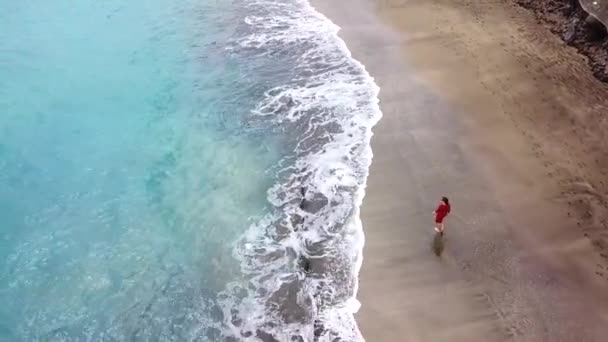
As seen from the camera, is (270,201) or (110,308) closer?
(110,308)

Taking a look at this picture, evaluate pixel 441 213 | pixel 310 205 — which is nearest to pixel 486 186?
pixel 441 213

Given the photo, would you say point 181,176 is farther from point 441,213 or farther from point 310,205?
point 441,213

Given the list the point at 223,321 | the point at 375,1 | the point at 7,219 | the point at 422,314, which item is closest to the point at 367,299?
the point at 422,314

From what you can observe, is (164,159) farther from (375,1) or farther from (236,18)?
(375,1)

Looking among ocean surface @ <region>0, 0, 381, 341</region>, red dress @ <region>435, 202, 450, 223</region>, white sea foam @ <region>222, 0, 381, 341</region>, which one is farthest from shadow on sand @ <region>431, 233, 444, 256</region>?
ocean surface @ <region>0, 0, 381, 341</region>

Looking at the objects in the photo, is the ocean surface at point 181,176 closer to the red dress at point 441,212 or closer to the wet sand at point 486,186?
the wet sand at point 486,186

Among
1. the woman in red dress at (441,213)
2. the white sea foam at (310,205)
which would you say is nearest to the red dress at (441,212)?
the woman in red dress at (441,213)

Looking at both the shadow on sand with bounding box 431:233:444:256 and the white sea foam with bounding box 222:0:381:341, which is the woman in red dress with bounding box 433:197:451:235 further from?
the white sea foam with bounding box 222:0:381:341
